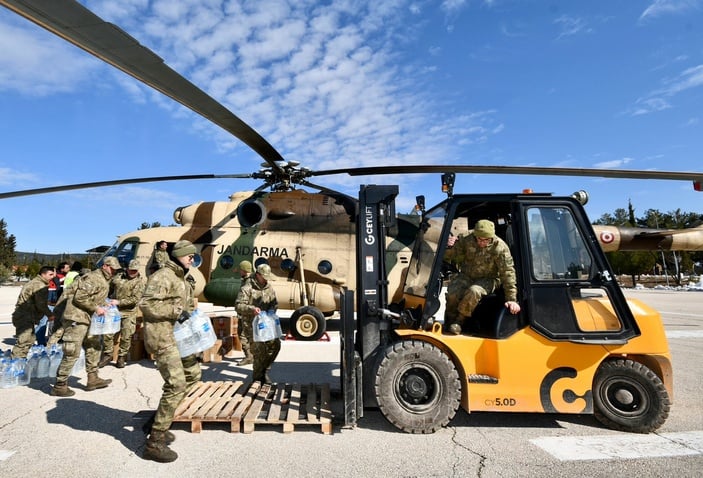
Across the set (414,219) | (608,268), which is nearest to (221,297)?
(414,219)

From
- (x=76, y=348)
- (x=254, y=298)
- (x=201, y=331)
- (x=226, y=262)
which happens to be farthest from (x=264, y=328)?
(x=226, y=262)

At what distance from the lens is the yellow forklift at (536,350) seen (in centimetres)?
354

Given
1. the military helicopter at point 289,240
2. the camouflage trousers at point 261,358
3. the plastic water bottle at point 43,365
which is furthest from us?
the military helicopter at point 289,240

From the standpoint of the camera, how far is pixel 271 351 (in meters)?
4.96

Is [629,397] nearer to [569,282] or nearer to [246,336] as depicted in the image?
[569,282]

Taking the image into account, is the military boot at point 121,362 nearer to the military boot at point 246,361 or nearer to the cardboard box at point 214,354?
the cardboard box at point 214,354

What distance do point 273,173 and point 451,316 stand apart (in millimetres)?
5161

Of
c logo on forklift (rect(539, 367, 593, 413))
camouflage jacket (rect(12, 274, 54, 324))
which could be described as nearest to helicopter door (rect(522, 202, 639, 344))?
c logo on forklift (rect(539, 367, 593, 413))

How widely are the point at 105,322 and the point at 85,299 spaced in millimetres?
423

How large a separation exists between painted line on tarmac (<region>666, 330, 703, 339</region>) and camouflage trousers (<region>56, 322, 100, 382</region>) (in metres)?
11.6

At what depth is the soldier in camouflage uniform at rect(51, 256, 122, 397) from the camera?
16.1 ft

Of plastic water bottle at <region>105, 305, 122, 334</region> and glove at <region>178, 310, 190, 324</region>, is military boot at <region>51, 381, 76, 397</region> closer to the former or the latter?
plastic water bottle at <region>105, 305, 122, 334</region>

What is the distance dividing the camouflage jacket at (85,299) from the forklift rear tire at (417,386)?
171 inches

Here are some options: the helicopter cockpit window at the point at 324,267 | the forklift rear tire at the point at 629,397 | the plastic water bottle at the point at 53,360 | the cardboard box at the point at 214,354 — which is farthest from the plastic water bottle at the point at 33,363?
the forklift rear tire at the point at 629,397
